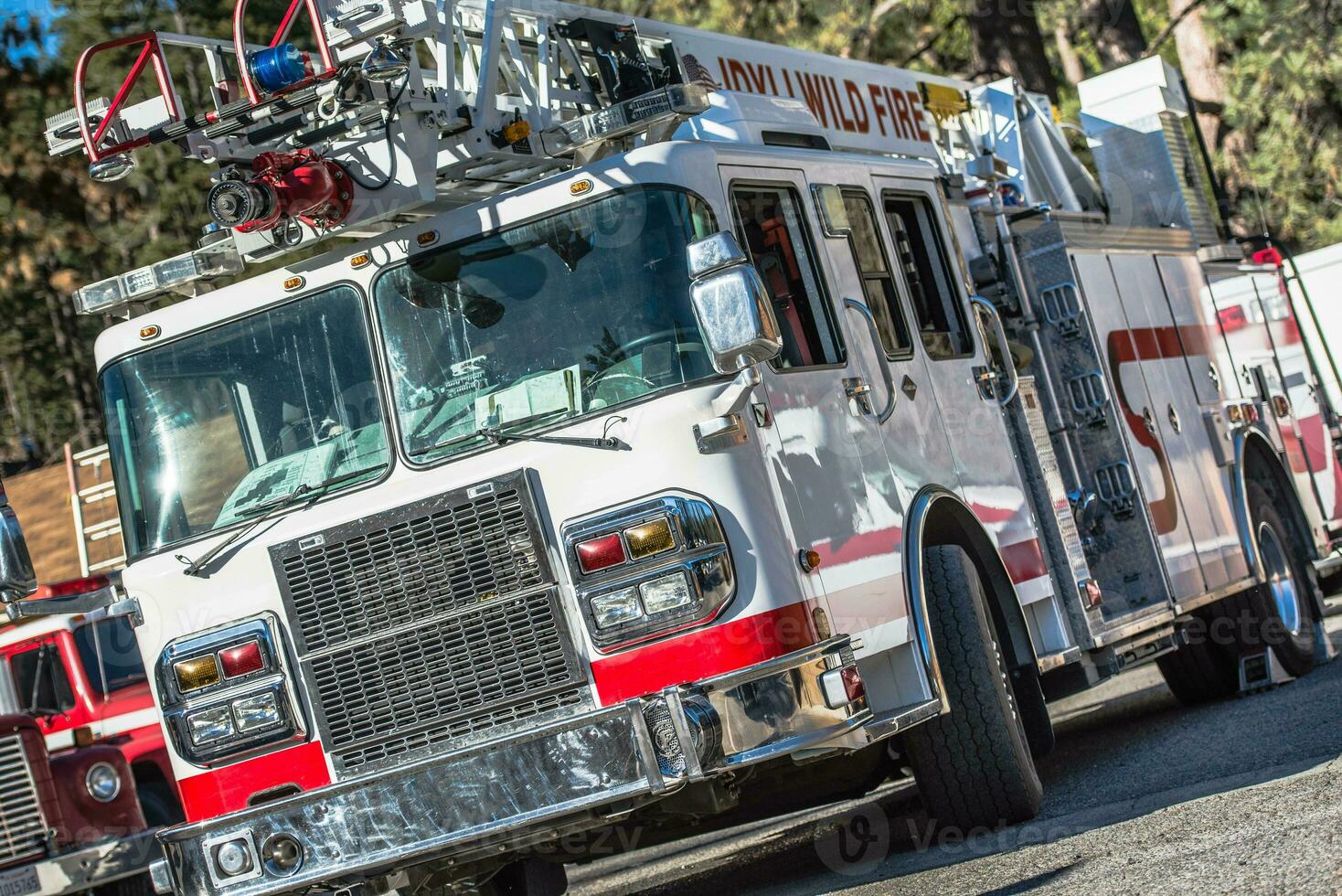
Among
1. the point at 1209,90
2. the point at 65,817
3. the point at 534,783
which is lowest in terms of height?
the point at 534,783

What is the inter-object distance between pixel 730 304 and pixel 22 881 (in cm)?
736

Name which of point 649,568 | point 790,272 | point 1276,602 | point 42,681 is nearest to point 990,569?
point 790,272

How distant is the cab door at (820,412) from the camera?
19.6 feet

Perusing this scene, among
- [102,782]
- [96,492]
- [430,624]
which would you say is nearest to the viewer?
[430,624]

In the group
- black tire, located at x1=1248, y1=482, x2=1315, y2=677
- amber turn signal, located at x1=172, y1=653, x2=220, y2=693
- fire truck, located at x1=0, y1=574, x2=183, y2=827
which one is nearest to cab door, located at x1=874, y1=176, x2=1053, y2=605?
amber turn signal, located at x1=172, y1=653, x2=220, y2=693

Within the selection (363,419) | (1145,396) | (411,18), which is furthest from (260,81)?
(1145,396)

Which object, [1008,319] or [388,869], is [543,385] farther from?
[1008,319]

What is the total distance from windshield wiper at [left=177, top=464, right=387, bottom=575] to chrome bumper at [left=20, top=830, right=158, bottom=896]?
523 cm

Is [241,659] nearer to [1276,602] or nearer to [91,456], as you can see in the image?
[1276,602]

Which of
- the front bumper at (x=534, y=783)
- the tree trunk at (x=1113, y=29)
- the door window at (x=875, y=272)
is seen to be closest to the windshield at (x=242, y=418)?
the front bumper at (x=534, y=783)

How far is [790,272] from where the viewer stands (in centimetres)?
650

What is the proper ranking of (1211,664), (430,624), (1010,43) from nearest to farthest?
(430,624)
(1211,664)
(1010,43)

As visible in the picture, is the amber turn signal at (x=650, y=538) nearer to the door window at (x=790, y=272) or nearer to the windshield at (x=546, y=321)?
the windshield at (x=546, y=321)

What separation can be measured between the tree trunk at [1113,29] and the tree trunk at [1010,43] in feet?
2.46
